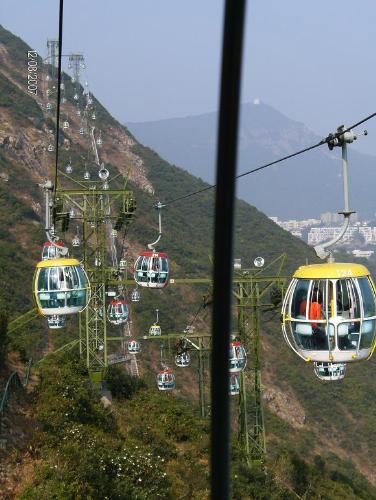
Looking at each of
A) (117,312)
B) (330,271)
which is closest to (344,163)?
(330,271)

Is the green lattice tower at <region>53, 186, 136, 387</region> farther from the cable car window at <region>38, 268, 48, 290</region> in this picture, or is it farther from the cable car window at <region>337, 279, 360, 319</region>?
the cable car window at <region>337, 279, 360, 319</region>

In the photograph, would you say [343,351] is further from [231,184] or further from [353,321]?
[231,184]

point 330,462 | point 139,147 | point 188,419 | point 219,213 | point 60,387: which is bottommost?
point 330,462

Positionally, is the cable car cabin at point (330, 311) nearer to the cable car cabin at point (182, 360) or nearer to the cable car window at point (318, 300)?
the cable car window at point (318, 300)

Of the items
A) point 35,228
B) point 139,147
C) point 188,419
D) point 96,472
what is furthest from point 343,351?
point 139,147

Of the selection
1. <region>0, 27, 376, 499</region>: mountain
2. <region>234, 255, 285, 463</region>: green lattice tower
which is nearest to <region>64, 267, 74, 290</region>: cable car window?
<region>0, 27, 376, 499</region>: mountain

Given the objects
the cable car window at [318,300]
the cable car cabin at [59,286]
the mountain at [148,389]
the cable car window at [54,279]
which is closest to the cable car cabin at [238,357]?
the mountain at [148,389]
